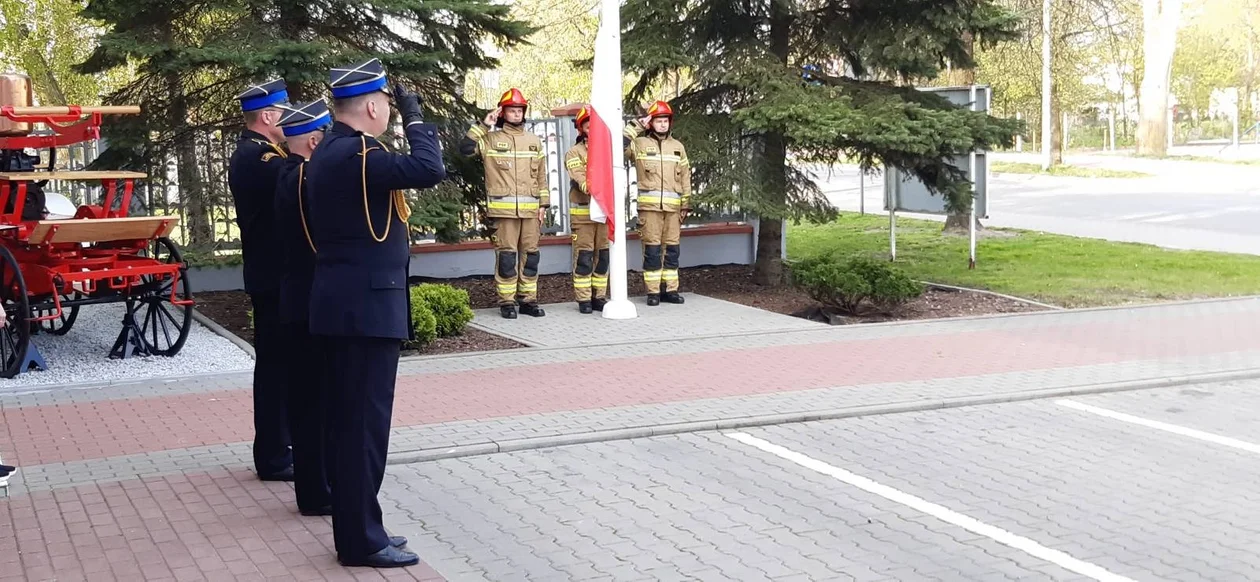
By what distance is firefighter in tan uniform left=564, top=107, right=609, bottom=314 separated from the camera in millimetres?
13651

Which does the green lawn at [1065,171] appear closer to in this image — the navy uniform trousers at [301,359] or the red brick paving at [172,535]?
the navy uniform trousers at [301,359]

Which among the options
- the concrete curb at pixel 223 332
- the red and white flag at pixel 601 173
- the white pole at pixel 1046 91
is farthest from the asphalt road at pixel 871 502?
the white pole at pixel 1046 91

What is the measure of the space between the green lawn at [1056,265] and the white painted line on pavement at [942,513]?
731 cm

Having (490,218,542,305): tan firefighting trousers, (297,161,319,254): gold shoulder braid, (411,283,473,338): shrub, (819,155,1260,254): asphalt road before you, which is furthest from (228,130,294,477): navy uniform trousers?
(819,155,1260,254): asphalt road

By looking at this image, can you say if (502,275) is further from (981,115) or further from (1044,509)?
(1044,509)

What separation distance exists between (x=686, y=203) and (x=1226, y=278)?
681 cm

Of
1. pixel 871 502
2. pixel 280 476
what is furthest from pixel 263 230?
pixel 871 502

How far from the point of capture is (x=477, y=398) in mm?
9445

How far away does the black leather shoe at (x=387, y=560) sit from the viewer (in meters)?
5.66

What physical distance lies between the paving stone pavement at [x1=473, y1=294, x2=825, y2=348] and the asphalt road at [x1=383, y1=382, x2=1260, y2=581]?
3.73 m

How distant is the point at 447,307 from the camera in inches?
463

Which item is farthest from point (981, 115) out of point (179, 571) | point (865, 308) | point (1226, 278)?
point (179, 571)

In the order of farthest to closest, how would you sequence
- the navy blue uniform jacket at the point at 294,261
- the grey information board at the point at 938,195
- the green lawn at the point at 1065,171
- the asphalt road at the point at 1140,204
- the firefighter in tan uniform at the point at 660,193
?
1. the green lawn at the point at 1065,171
2. the asphalt road at the point at 1140,204
3. the grey information board at the point at 938,195
4. the firefighter in tan uniform at the point at 660,193
5. the navy blue uniform jacket at the point at 294,261

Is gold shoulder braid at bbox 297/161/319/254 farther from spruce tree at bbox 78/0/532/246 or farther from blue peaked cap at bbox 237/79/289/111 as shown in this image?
spruce tree at bbox 78/0/532/246
